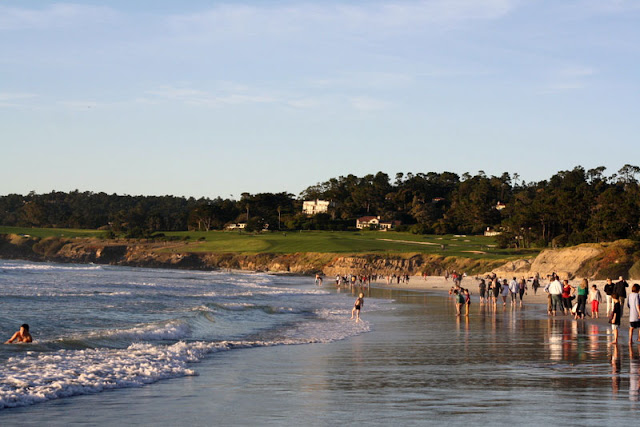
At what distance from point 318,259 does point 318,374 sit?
301 ft

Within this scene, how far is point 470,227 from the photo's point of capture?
150 meters

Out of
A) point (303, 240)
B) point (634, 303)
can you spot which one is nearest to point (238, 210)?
point (303, 240)

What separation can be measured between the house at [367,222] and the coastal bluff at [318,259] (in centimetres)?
4685

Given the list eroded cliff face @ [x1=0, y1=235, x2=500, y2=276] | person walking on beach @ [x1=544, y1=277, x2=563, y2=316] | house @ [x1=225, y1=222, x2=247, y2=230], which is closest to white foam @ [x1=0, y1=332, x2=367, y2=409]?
person walking on beach @ [x1=544, y1=277, x2=563, y2=316]

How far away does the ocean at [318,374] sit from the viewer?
10.6 m

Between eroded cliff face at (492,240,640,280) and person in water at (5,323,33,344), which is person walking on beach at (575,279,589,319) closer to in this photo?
person in water at (5,323,33,344)

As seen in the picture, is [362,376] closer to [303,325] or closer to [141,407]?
[141,407]

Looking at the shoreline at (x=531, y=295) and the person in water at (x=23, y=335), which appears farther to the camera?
the shoreline at (x=531, y=295)

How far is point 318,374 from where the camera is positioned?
1515 cm

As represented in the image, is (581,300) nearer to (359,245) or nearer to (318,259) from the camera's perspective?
(318,259)

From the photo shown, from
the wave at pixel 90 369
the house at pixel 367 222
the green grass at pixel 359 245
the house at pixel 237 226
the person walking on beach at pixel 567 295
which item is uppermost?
the house at pixel 367 222

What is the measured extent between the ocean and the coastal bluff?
121 feet

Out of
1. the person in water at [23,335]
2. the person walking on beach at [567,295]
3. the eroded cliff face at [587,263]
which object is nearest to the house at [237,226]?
the eroded cliff face at [587,263]

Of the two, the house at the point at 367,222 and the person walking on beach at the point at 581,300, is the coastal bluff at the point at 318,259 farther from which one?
the house at the point at 367,222
